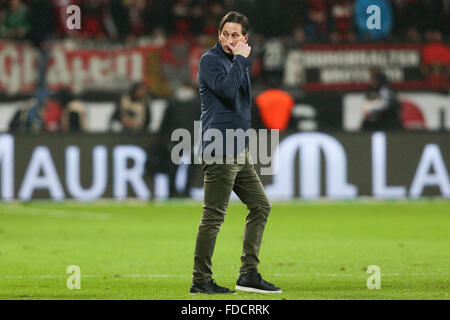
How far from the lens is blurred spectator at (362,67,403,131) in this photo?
68.0ft

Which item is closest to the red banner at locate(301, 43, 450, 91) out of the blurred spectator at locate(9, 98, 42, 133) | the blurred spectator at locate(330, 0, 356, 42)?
the blurred spectator at locate(330, 0, 356, 42)

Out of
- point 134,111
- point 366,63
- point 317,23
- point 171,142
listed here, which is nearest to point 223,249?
point 171,142

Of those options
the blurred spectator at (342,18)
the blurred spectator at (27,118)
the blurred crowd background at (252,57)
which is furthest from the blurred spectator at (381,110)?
the blurred spectator at (27,118)

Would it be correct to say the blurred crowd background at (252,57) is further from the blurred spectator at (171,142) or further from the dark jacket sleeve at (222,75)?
the dark jacket sleeve at (222,75)

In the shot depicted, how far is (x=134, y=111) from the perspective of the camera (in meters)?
21.5

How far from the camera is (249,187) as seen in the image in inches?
333

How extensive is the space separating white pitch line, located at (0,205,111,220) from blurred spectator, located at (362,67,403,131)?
5.87m

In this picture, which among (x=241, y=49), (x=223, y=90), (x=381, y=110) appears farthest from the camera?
(x=381, y=110)

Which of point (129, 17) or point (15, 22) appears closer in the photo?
point (15, 22)

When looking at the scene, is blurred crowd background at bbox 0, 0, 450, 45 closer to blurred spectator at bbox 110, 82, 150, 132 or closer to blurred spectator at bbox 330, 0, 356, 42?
blurred spectator at bbox 330, 0, 356, 42

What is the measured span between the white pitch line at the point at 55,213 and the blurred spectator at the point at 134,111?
359 centimetres

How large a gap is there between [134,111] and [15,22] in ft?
16.3

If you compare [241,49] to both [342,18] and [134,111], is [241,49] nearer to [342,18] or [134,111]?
[134,111]
